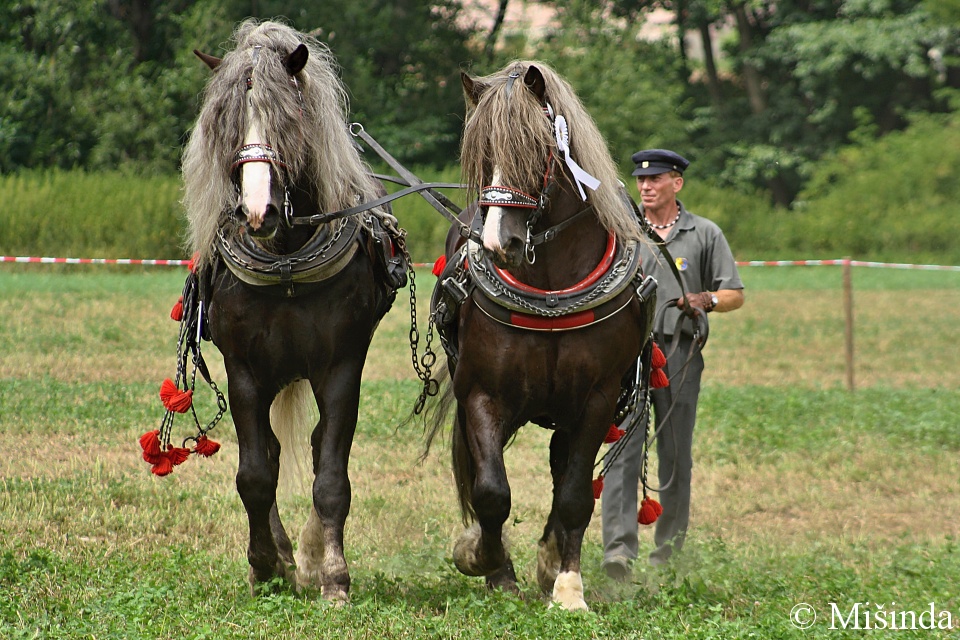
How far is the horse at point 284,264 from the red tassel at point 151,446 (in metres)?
0.51

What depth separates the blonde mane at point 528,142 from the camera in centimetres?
421

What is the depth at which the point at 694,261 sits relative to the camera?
236 inches

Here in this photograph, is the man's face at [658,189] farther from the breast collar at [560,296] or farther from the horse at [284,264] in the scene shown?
the horse at [284,264]

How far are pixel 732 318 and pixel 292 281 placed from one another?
38.7 ft

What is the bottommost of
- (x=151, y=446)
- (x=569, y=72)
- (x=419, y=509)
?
(x=419, y=509)

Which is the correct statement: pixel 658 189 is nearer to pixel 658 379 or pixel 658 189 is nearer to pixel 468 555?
pixel 658 379

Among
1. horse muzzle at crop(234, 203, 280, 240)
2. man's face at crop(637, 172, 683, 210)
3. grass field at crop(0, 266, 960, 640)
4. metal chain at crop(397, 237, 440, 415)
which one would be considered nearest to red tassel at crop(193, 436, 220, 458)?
grass field at crop(0, 266, 960, 640)

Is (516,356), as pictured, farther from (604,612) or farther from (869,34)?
(869,34)

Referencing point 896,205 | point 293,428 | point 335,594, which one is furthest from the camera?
point 896,205

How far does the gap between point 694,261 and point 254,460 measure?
2515 millimetres

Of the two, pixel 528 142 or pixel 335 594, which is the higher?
pixel 528 142

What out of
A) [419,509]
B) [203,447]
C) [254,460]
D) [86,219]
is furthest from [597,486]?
[86,219]

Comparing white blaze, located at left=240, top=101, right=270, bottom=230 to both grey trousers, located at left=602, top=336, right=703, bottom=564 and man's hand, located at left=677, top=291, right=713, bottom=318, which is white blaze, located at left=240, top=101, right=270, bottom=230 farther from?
grey trousers, located at left=602, top=336, right=703, bottom=564

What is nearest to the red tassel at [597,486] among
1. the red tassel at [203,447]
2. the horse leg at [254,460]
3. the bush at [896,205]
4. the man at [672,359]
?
the man at [672,359]
